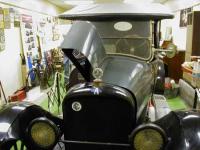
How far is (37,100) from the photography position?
6016 millimetres

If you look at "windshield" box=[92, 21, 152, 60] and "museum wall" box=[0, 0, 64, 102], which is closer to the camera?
"windshield" box=[92, 21, 152, 60]

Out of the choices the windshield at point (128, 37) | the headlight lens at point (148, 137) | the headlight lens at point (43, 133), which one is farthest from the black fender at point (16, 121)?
the windshield at point (128, 37)

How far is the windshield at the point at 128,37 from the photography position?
282 centimetres

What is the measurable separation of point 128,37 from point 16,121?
1.58 m

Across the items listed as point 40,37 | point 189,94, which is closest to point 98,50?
point 189,94

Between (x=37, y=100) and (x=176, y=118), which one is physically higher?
(x=176, y=118)

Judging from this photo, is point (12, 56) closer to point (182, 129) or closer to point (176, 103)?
point (176, 103)

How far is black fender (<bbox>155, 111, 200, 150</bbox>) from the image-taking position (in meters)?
1.59

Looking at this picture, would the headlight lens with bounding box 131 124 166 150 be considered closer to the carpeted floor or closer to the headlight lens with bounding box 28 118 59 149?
the headlight lens with bounding box 28 118 59 149

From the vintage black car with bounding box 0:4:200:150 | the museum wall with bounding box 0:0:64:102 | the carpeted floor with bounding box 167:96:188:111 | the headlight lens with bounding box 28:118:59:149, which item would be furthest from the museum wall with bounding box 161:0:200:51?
the headlight lens with bounding box 28:118:59:149

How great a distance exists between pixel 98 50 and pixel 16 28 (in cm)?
546

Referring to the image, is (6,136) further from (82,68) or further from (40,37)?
(40,37)

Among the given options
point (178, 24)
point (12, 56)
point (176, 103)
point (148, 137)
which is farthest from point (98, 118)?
point (178, 24)

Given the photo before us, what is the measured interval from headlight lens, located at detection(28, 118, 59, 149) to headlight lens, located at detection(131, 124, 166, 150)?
0.59 m
